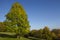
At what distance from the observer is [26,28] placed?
36281 millimetres

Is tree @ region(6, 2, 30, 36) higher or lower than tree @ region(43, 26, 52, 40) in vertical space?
higher

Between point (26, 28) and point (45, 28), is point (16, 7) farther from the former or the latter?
point (45, 28)

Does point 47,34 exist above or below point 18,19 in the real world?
below

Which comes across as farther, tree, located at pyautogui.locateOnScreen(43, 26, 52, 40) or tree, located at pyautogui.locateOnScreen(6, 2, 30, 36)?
tree, located at pyautogui.locateOnScreen(43, 26, 52, 40)

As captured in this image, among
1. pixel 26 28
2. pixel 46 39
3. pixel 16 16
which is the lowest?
pixel 46 39

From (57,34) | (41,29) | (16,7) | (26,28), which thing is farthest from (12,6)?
(57,34)

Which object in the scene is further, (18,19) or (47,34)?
(47,34)

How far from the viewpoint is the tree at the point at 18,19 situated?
35.1 m

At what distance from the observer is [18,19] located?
3531 centimetres

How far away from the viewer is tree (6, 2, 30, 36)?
3506 cm

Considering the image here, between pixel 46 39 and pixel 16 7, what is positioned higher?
pixel 16 7

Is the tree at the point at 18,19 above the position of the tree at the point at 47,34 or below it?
above

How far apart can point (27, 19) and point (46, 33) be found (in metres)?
5.58

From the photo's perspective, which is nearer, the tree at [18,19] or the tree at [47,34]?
the tree at [18,19]
